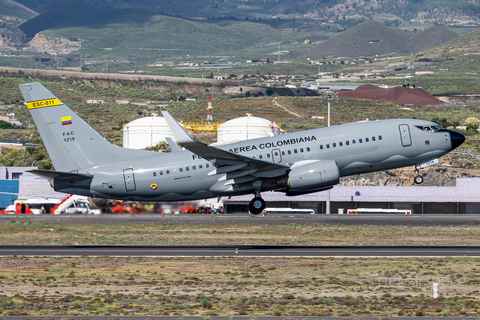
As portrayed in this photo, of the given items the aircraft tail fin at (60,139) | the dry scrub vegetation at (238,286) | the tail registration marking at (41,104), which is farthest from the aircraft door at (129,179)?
the tail registration marking at (41,104)

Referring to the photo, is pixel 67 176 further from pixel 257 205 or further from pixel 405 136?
pixel 405 136

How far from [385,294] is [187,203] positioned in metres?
19.5

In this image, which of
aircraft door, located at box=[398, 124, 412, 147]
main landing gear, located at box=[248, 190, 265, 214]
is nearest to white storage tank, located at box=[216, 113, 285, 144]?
aircraft door, located at box=[398, 124, 412, 147]

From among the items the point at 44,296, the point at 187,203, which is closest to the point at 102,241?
the point at 187,203

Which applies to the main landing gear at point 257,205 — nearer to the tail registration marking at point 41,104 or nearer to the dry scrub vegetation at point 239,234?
the dry scrub vegetation at point 239,234

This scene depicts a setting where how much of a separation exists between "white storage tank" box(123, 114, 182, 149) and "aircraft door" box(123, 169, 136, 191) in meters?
83.1

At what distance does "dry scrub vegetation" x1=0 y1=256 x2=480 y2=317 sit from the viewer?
92.3 ft

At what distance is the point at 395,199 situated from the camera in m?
99.0

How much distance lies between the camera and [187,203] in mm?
46812

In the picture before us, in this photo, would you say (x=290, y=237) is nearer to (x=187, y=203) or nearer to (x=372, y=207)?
(x=187, y=203)

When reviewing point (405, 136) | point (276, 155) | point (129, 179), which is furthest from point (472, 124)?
point (129, 179)

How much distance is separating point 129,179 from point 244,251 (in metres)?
9.68

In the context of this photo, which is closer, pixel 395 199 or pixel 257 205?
pixel 257 205

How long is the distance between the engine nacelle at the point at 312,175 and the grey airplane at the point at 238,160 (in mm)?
67
